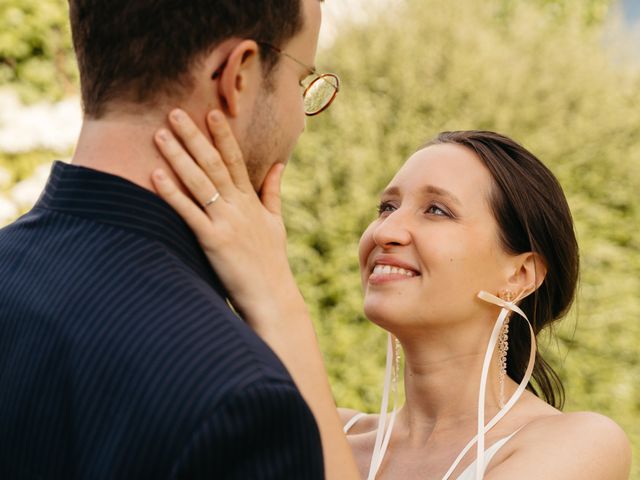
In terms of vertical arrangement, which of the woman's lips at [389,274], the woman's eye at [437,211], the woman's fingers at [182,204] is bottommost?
the woman's lips at [389,274]

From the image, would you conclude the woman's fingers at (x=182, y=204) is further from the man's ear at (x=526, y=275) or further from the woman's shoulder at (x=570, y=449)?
the man's ear at (x=526, y=275)

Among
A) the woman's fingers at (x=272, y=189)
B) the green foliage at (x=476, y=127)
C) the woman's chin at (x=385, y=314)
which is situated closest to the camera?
the woman's fingers at (x=272, y=189)

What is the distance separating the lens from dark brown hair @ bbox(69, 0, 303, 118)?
1.34m

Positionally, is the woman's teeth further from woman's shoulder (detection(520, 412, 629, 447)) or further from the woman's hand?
the woman's hand

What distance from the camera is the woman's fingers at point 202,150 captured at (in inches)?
53.9

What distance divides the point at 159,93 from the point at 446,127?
17.5 ft

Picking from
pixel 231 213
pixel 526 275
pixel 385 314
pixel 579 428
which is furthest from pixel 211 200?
pixel 526 275

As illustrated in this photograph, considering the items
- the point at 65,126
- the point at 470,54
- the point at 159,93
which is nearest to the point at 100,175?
the point at 159,93

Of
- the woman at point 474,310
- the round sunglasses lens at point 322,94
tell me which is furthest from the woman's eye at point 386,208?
the round sunglasses lens at point 322,94

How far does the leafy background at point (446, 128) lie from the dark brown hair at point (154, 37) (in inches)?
186

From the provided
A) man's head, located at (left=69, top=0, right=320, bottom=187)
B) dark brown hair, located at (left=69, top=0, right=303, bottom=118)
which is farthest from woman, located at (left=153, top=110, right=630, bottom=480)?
dark brown hair, located at (left=69, top=0, right=303, bottom=118)

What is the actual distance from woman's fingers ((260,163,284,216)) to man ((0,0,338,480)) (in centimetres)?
4

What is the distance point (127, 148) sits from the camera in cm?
136

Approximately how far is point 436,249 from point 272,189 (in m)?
1.06
